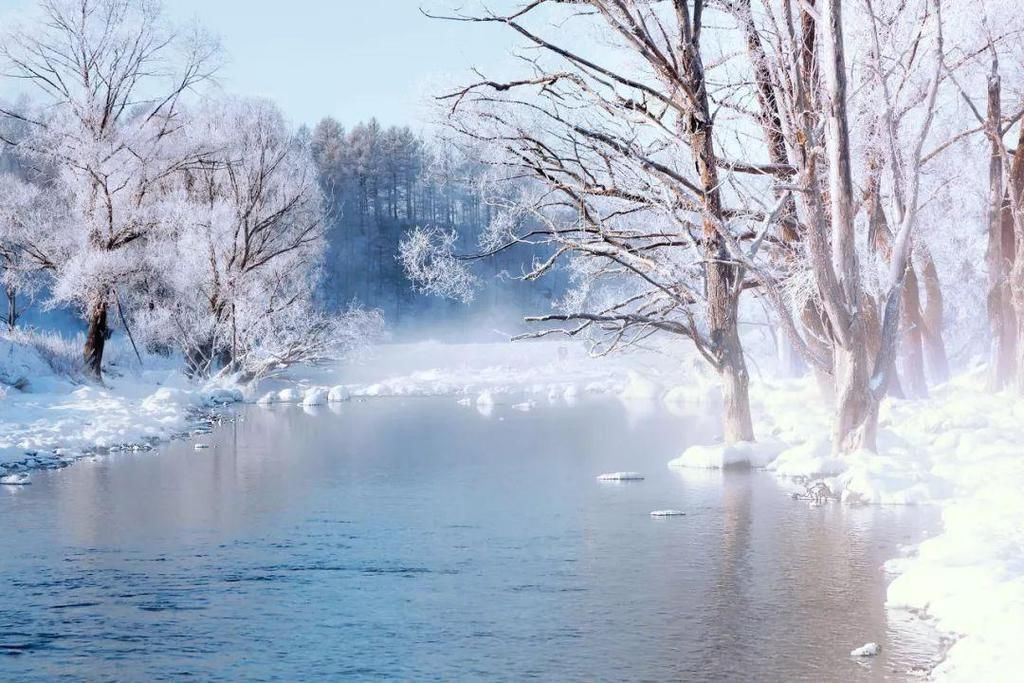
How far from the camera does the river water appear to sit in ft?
25.6

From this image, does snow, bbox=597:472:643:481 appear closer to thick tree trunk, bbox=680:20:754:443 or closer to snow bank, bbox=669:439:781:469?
snow bank, bbox=669:439:781:469

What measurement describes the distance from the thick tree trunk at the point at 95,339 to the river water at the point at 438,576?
11038 millimetres

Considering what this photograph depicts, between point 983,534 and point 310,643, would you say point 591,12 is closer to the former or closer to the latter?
point 983,534

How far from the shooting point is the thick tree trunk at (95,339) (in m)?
27.7

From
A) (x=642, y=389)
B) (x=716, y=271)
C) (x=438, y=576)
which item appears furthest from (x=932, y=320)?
(x=438, y=576)

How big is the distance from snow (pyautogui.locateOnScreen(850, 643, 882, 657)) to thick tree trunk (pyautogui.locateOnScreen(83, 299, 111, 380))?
23196 mm

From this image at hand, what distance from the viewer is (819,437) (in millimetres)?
16609

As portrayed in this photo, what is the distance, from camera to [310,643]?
825 centimetres

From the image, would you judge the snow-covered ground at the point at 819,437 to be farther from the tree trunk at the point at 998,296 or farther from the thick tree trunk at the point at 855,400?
the tree trunk at the point at 998,296

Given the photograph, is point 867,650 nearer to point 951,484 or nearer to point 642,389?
point 951,484

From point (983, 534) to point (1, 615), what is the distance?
26.8 feet

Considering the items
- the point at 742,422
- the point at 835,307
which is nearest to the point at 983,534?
the point at 835,307

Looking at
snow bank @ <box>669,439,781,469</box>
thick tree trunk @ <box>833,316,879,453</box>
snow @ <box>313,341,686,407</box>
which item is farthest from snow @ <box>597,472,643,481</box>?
snow @ <box>313,341,686,407</box>

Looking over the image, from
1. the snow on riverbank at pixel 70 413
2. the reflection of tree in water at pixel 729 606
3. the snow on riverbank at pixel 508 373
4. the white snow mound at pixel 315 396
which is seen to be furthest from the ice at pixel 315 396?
the reflection of tree in water at pixel 729 606
